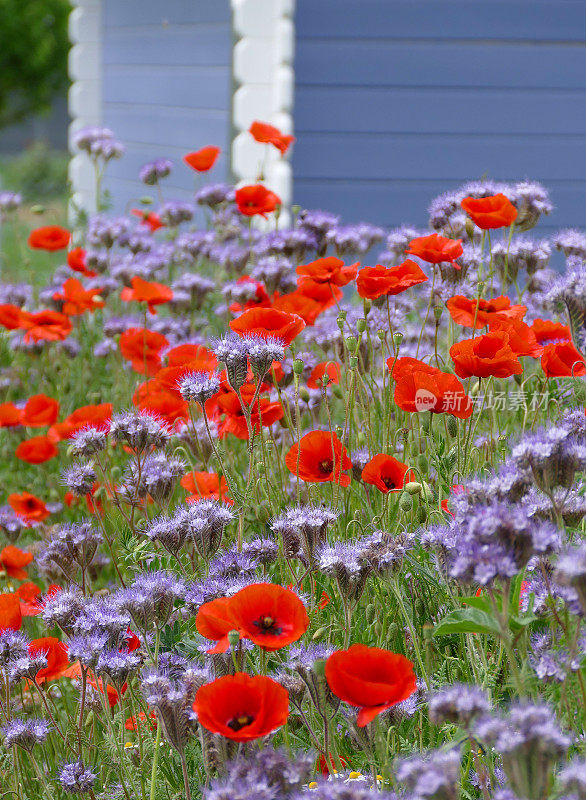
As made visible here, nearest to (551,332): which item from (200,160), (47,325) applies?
(47,325)

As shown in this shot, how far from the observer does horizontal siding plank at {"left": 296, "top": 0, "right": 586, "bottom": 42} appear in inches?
242

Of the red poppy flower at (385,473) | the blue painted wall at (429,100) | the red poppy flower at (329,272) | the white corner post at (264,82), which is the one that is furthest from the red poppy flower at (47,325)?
the blue painted wall at (429,100)

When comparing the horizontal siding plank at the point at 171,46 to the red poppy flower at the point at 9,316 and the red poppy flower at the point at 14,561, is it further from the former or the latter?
the red poppy flower at the point at 14,561

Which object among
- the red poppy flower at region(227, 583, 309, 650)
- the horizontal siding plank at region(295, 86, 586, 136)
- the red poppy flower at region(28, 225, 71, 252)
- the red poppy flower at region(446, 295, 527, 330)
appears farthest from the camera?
the horizontal siding plank at region(295, 86, 586, 136)

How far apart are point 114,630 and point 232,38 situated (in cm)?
576

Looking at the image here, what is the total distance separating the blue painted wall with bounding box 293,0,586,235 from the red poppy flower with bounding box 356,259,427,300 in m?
4.18

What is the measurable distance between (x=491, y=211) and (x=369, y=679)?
4.61 ft

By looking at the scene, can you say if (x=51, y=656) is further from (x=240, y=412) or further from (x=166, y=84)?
(x=166, y=84)

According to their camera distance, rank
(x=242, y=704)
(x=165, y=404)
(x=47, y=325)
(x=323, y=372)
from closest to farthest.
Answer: (x=242, y=704) → (x=165, y=404) → (x=323, y=372) → (x=47, y=325)

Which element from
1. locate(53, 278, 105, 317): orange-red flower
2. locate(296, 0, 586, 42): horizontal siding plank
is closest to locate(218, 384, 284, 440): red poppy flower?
locate(53, 278, 105, 317): orange-red flower

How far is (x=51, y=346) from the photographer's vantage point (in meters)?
4.43

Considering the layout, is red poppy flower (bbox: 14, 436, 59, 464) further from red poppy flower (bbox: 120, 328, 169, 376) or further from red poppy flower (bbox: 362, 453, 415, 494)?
red poppy flower (bbox: 362, 453, 415, 494)

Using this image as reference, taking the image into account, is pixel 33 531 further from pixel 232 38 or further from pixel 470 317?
pixel 232 38

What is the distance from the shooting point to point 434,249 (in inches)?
92.4
